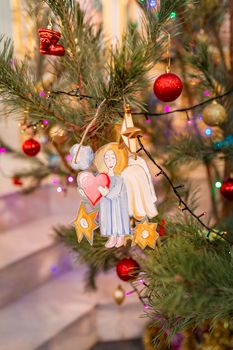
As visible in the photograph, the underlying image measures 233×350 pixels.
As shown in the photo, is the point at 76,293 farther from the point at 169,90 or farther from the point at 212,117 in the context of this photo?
the point at 169,90

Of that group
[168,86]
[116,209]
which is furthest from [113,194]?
[168,86]

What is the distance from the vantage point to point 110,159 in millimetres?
469

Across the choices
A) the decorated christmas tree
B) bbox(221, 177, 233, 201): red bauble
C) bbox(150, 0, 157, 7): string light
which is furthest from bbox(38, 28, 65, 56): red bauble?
bbox(221, 177, 233, 201): red bauble

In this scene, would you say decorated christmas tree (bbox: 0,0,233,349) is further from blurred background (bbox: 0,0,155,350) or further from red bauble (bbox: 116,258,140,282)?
blurred background (bbox: 0,0,155,350)

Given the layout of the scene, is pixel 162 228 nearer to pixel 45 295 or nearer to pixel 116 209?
pixel 116 209

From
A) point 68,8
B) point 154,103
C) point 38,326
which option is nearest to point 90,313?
point 38,326

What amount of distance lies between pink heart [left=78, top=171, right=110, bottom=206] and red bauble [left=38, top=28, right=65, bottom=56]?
0.15m

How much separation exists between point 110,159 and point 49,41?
0.15 m

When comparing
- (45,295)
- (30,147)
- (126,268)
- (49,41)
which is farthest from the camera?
(45,295)

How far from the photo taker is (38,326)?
0.97 meters

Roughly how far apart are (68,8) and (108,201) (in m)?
0.23

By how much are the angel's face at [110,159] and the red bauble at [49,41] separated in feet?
0.43

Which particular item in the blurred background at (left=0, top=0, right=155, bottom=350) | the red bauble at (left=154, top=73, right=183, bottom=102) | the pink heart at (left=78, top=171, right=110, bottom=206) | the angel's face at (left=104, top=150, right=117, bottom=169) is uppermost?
the red bauble at (left=154, top=73, right=183, bottom=102)

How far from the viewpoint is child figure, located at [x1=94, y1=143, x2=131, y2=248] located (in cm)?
47
